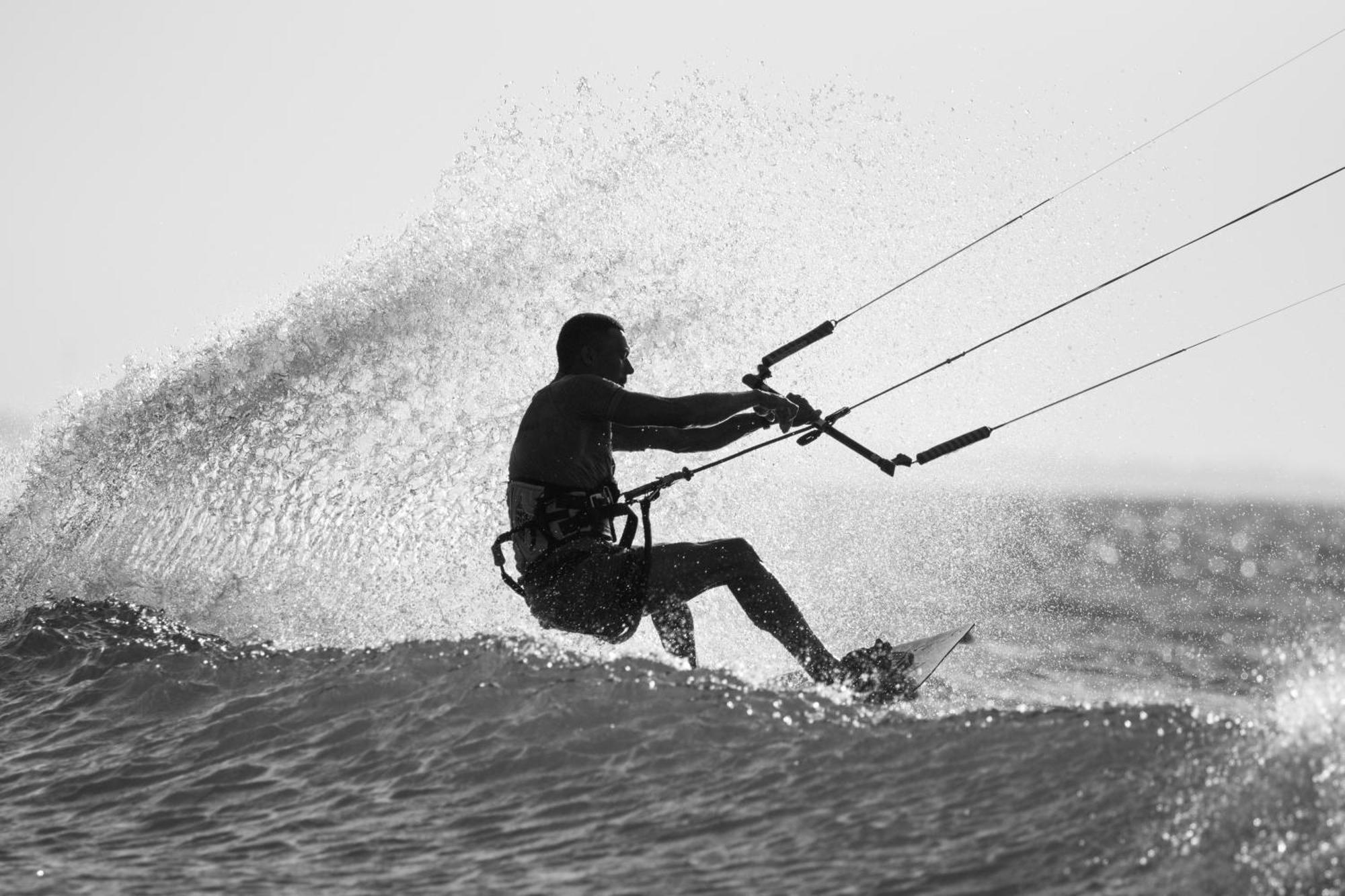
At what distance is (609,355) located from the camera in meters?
6.41

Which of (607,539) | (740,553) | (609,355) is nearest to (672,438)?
(609,355)

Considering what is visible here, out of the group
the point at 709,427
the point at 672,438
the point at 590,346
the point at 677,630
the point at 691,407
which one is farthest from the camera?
the point at 672,438

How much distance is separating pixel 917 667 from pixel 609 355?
2.27 metres

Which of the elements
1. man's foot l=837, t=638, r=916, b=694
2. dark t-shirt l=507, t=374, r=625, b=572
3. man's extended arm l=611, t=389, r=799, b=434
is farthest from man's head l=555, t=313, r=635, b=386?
man's foot l=837, t=638, r=916, b=694

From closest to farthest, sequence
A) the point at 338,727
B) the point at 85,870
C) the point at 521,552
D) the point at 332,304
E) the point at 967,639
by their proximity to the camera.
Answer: the point at 85,870, the point at 338,727, the point at 521,552, the point at 967,639, the point at 332,304

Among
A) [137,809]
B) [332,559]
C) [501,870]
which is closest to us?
[501,870]

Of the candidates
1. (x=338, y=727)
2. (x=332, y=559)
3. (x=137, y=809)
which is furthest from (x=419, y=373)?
(x=137, y=809)

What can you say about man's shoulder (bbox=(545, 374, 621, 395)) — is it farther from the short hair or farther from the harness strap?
the harness strap

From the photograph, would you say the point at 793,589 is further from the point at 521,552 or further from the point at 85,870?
the point at 85,870

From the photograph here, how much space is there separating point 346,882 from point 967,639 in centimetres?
423

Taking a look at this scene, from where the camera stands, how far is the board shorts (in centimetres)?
608

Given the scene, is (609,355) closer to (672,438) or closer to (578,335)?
(578,335)

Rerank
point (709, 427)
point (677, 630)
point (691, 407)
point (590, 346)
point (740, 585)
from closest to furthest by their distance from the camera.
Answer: point (691, 407) < point (740, 585) < point (677, 630) < point (590, 346) < point (709, 427)

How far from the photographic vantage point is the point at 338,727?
5777 mm
